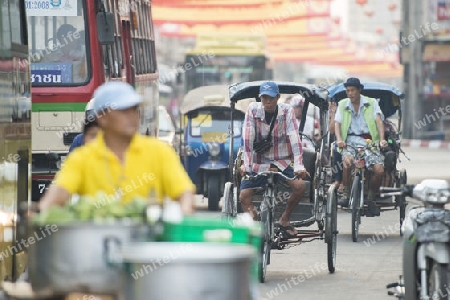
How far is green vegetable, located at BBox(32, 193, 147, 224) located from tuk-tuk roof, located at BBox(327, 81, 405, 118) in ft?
40.5

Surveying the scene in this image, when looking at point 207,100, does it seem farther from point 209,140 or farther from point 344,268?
point 344,268

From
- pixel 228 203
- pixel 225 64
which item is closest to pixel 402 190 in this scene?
pixel 228 203

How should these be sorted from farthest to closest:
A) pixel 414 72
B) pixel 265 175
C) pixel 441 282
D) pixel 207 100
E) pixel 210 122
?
pixel 414 72
pixel 207 100
pixel 210 122
pixel 265 175
pixel 441 282

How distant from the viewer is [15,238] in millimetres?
10406

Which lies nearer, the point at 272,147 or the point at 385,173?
the point at 272,147

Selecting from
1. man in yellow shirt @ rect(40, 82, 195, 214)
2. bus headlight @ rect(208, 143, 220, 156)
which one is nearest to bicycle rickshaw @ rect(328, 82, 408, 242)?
bus headlight @ rect(208, 143, 220, 156)

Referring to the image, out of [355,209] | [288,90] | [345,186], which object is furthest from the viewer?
[345,186]

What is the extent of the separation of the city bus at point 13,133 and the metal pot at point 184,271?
4.15m

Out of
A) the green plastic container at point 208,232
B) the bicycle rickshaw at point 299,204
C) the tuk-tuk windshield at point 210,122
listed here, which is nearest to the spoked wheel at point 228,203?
the bicycle rickshaw at point 299,204

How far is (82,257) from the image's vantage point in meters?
5.75

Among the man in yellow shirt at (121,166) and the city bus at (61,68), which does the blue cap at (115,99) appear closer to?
the man in yellow shirt at (121,166)

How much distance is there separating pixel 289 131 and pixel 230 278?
22.2 ft

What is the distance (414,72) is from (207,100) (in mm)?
26520

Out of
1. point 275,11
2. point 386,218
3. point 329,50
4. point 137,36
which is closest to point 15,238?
point 386,218
